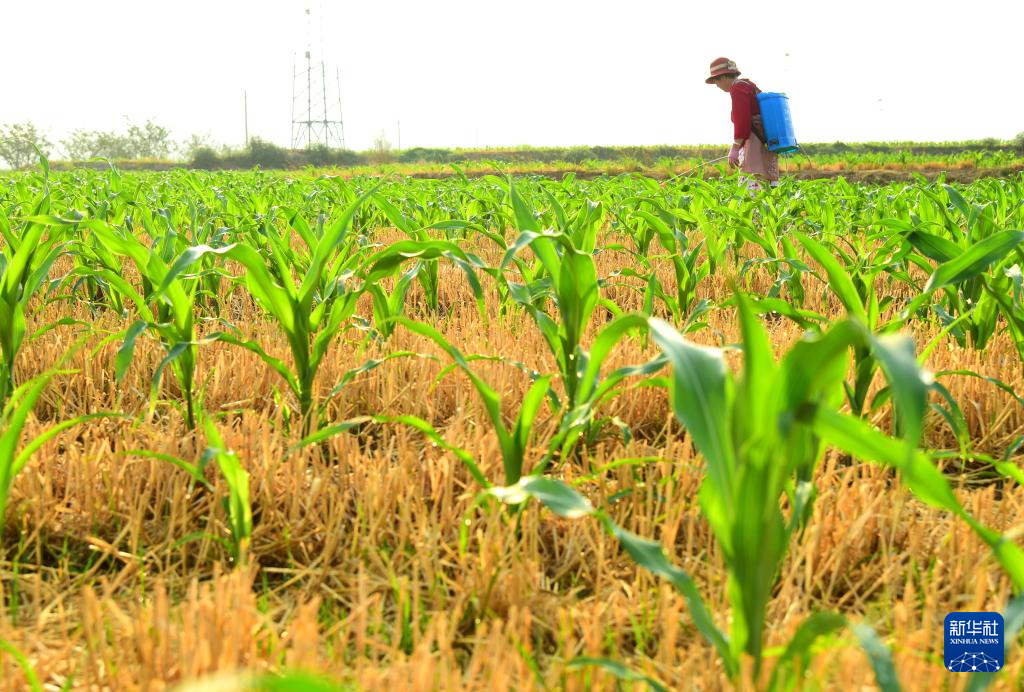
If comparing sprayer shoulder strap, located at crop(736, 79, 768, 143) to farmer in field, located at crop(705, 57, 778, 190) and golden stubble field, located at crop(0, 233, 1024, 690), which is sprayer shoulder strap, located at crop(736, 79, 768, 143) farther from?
golden stubble field, located at crop(0, 233, 1024, 690)

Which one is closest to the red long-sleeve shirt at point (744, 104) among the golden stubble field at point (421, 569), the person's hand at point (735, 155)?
the person's hand at point (735, 155)

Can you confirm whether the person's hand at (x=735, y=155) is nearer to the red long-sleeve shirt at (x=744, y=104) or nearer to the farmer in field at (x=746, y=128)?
the farmer in field at (x=746, y=128)

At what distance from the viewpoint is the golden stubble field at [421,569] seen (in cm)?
97

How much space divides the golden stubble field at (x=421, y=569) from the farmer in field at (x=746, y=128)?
18.0 feet

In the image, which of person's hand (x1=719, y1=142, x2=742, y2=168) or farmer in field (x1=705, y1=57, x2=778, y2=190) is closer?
farmer in field (x1=705, y1=57, x2=778, y2=190)

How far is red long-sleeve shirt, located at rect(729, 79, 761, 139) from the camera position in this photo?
693 cm

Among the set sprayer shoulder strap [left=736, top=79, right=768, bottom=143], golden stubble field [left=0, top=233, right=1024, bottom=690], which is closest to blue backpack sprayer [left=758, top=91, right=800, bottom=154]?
sprayer shoulder strap [left=736, top=79, right=768, bottom=143]

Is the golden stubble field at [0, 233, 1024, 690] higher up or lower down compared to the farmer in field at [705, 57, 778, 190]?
lower down

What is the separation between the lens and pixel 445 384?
7.06ft

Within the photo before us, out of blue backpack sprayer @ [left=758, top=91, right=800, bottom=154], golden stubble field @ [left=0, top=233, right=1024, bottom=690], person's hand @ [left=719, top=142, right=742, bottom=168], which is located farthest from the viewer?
person's hand @ [left=719, top=142, right=742, bottom=168]

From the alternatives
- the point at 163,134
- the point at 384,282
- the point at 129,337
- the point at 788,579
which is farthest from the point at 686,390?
the point at 163,134

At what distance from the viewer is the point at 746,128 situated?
7.06 m

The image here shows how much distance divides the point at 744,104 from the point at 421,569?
6525mm

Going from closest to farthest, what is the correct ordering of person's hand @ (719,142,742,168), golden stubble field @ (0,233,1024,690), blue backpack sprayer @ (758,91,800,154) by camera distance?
golden stubble field @ (0,233,1024,690) < blue backpack sprayer @ (758,91,800,154) < person's hand @ (719,142,742,168)
